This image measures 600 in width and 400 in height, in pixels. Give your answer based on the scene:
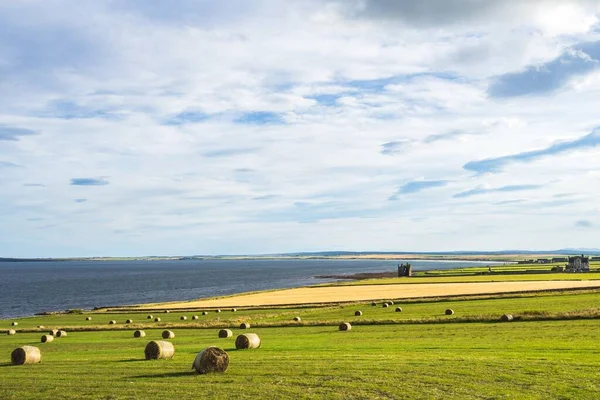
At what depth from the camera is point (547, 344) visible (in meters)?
28.5

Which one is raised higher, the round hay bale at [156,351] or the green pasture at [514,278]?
the round hay bale at [156,351]

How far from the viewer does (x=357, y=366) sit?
23641 millimetres

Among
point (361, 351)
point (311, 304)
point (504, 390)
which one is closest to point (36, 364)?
point (361, 351)

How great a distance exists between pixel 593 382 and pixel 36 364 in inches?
990

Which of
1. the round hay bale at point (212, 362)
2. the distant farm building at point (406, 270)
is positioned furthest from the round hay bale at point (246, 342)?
the distant farm building at point (406, 270)

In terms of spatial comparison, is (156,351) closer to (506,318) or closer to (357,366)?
(357,366)

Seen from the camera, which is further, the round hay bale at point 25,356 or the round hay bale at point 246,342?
the round hay bale at point 246,342

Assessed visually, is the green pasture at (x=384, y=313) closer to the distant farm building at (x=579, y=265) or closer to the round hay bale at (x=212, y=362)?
the round hay bale at (x=212, y=362)

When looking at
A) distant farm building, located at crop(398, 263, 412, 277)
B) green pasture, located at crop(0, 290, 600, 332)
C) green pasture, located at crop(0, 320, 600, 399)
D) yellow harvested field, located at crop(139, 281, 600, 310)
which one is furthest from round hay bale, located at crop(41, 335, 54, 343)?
distant farm building, located at crop(398, 263, 412, 277)

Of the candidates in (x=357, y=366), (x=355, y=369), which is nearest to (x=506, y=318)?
(x=357, y=366)

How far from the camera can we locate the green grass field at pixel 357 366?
19.1 metres

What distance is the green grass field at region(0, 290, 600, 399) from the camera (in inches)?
753

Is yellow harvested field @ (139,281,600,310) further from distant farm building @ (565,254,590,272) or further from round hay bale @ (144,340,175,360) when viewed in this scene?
distant farm building @ (565,254,590,272)

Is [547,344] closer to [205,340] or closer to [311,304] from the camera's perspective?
[205,340]
